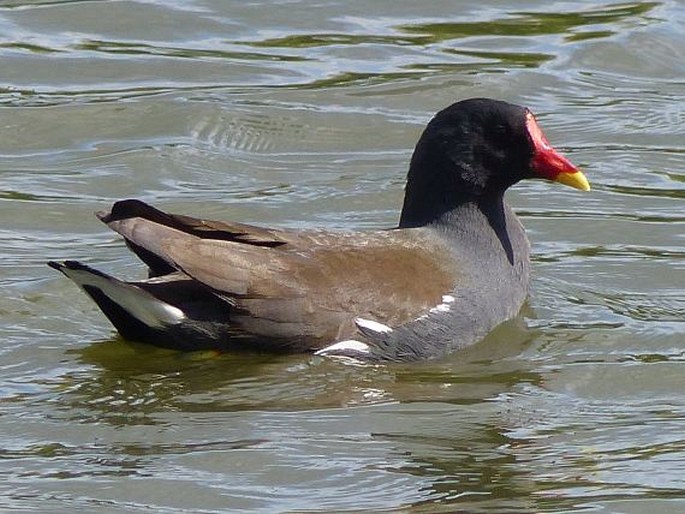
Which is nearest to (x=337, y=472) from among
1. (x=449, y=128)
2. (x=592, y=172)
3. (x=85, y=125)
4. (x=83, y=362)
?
(x=83, y=362)

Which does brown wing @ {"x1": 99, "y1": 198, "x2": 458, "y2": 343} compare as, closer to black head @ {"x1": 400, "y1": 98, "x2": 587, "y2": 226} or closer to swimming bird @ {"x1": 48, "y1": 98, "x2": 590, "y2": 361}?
swimming bird @ {"x1": 48, "y1": 98, "x2": 590, "y2": 361}

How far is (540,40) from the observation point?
1275cm

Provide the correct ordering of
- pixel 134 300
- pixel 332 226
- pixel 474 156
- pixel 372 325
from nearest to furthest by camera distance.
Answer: pixel 134 300, pixel 372 325, pixel 474 156, pixel 332 226

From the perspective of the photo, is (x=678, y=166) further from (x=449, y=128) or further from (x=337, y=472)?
(x=337, y=472)

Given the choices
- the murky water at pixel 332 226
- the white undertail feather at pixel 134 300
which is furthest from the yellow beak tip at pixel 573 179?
the white undertail feather at pixel 134 300

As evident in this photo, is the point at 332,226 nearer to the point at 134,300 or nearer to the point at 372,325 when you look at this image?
the point at 372,325

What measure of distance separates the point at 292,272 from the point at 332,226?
76.7 inches

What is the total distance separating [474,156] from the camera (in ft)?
27.4

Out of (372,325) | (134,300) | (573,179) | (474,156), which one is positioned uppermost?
(474,156)

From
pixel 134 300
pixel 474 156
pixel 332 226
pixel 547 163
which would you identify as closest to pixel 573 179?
pixel 547 163

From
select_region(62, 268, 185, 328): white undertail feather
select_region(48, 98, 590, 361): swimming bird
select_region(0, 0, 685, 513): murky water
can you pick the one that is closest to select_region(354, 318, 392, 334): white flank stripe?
select_region(48, 98, 590, 361): swimming bird

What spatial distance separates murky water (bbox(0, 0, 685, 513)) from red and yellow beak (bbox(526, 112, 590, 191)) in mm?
588

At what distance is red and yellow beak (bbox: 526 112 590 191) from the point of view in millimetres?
8336

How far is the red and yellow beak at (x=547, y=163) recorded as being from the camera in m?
8.34
